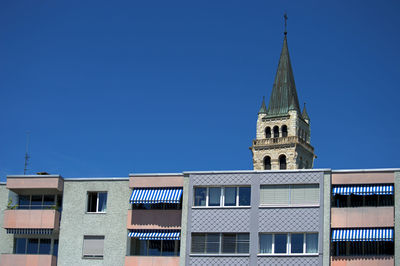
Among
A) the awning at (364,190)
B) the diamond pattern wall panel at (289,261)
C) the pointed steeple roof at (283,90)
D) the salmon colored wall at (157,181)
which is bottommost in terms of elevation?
the diamond pattern wall panel at (289,261)

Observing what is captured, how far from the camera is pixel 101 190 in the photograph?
56250mm

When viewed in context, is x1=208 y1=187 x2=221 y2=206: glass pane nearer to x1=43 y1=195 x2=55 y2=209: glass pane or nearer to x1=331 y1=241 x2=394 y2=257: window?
x1=331 y1=241 x2=394 y2=257: window

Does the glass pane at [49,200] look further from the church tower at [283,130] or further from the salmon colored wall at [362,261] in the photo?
the church tower at [283,130]

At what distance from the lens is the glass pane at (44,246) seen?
57.2 m

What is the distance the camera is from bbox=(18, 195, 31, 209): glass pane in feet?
189

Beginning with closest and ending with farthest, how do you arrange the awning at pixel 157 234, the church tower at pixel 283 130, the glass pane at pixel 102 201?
the awning at pixel 157 234 < the glass pane at pixel 102 201 < the church tower at pixel 283 130

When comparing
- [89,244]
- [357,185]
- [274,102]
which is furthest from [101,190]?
[274,102]

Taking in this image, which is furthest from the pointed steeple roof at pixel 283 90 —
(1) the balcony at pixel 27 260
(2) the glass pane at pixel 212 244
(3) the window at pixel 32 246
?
(2) the glass pane at pixel 212 244

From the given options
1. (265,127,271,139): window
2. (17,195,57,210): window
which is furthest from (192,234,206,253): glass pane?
(265,127,271,139): window

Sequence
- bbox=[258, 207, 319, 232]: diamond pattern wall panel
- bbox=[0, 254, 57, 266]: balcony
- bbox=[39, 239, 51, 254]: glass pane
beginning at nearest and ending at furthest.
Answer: bbox=[258, 207, 319, 232]: diamond pattern wall panel
bbox=[0, 254, 57, 266]: balcony
bbox=[39, 239, 51, 254]: glass pane

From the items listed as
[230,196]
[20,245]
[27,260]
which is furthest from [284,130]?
[27,260]

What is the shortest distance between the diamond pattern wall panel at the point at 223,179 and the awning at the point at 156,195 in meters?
1.44

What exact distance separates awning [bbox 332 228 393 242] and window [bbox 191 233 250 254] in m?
5.50

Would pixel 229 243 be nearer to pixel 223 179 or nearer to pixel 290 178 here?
pixel 223 179
